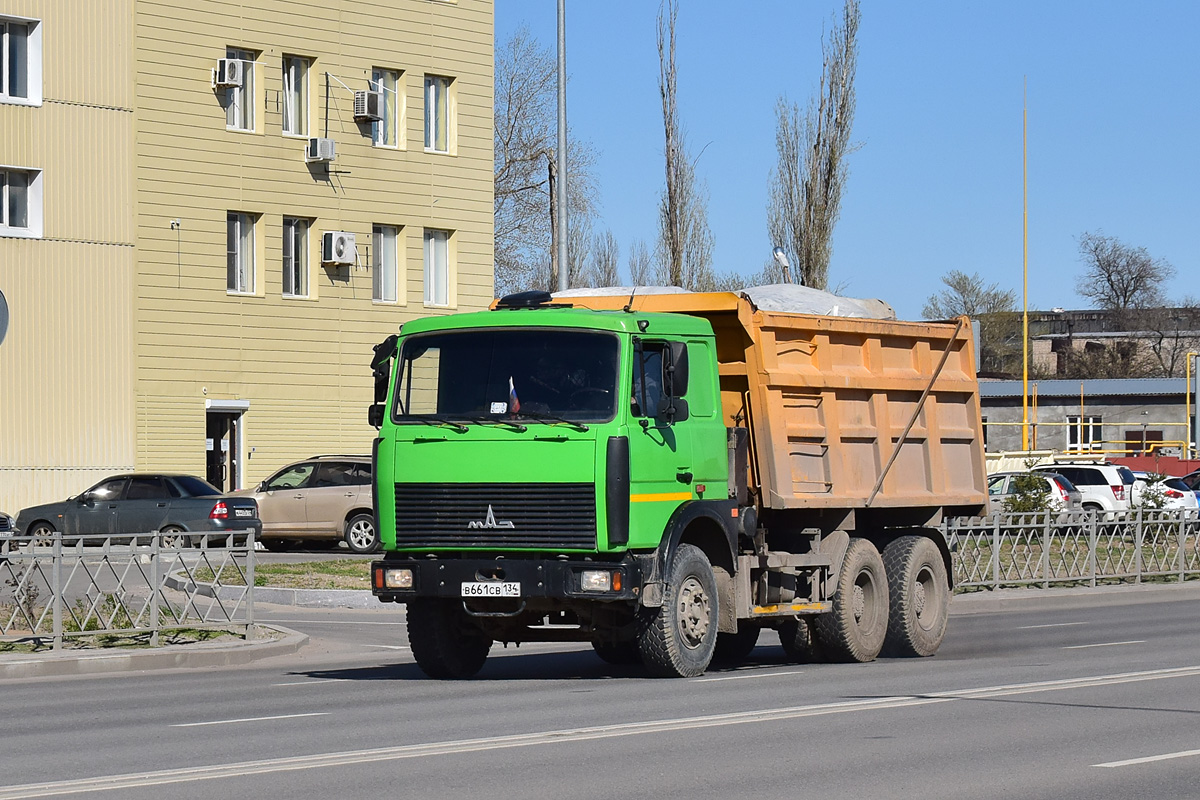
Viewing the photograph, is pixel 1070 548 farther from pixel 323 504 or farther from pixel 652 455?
pixel 652 455

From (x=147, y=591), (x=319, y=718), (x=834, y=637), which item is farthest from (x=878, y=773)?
(x=147, y=591)

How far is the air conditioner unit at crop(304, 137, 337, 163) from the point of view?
3909 cm

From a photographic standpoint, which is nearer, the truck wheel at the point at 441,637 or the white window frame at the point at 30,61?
the truck wheel at the point at 441,637

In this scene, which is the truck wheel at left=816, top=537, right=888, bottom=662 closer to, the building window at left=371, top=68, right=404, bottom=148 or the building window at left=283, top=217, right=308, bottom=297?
the building window at left=283, top=217, right=308, bottom=297

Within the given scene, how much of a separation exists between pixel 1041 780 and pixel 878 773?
0.82 meters

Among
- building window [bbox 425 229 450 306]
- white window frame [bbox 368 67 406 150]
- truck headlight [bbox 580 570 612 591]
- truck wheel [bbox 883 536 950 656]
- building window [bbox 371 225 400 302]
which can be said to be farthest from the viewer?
building window [bbox 425 229 450 306]

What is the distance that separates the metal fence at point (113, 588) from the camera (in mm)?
16734

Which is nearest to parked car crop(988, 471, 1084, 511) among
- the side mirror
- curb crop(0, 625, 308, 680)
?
curb crop(0, 625, 308, 680)

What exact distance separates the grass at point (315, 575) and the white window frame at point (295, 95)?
14122 millimetres

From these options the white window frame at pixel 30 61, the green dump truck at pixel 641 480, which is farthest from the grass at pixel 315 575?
the white window frame at pixel 30 61

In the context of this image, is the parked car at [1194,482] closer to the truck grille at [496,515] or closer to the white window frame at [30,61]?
the white window frame at [30,61]

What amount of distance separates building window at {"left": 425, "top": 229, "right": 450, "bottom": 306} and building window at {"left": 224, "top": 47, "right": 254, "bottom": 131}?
18.3ft

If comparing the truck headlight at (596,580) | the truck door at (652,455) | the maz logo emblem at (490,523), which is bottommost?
the truck headlight at (596,580)

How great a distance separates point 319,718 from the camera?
39.1ft
